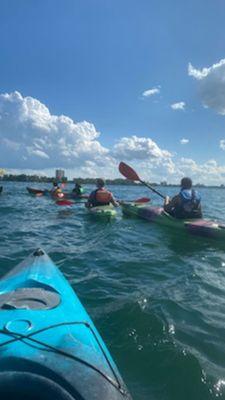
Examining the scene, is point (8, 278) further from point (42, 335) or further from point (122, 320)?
point (42, 335)

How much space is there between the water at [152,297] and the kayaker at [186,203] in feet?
2.28

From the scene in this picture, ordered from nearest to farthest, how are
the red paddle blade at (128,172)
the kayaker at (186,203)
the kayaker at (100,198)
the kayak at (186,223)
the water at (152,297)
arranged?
the water at (152,297), the kayak at (186,223), the kayaker at (186,203), the kayaker at (100,198), the red paddle blade at (128,172)

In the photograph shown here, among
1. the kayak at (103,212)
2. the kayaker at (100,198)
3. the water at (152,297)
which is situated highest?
the kayaker at (100,198)

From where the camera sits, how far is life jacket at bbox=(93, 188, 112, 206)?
12.6 meters

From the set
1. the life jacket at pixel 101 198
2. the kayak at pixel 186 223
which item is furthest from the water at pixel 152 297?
the life jacket at pixel 101 198

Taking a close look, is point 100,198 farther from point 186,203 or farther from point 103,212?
point 186,203

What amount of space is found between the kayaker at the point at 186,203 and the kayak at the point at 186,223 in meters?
0.24

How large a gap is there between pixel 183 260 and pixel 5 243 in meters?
4.35

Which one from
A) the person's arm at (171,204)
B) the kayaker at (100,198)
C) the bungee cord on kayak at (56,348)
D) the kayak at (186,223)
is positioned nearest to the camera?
the bungee cord on kayak at (56,348)

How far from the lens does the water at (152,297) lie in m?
3.14

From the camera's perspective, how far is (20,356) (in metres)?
2.22

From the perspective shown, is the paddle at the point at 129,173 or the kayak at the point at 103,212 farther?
the paddle at the point at 129,173

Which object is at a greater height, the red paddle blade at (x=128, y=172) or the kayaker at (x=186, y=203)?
the red paddle blade at (x=128, y=172)

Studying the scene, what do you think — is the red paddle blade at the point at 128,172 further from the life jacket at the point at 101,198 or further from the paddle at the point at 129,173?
the life jacket at the point at 101,198
